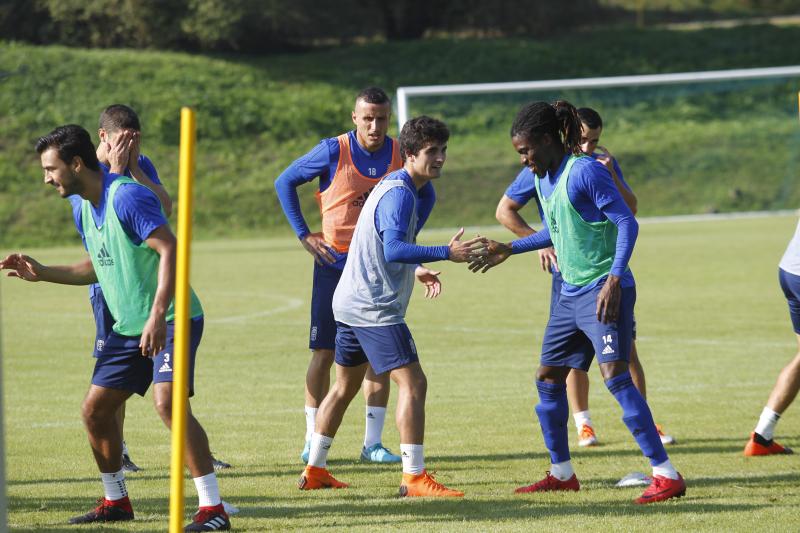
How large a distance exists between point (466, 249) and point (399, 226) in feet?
1.30

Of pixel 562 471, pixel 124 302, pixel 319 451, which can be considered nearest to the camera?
pixel 124 302

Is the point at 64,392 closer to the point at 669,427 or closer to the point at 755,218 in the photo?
the point at 669,427

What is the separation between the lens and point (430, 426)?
32.5 feet

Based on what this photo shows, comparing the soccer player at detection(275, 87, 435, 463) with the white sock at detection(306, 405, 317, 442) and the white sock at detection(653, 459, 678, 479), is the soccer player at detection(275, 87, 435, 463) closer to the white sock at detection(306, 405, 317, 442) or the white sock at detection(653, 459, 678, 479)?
the white sock at detection(306, 405, 317, 442)

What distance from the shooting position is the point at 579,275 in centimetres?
723

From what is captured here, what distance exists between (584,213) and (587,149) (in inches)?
70.3

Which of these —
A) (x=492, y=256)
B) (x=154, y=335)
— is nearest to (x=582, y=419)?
(x=492, y=256)

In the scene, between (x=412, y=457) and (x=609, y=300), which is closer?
(x=609, y=300)

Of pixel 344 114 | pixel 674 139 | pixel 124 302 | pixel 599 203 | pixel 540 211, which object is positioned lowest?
pixel 124 302

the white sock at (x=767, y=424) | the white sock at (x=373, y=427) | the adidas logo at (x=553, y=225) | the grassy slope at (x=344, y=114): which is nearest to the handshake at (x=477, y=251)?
the adidas logo at (x=553, y=225)

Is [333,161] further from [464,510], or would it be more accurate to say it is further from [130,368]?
[464,510]

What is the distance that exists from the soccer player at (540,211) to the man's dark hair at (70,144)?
3.01 metres

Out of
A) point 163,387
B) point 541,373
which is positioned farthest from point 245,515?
point 541,373

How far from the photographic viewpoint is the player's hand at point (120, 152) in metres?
7.54
